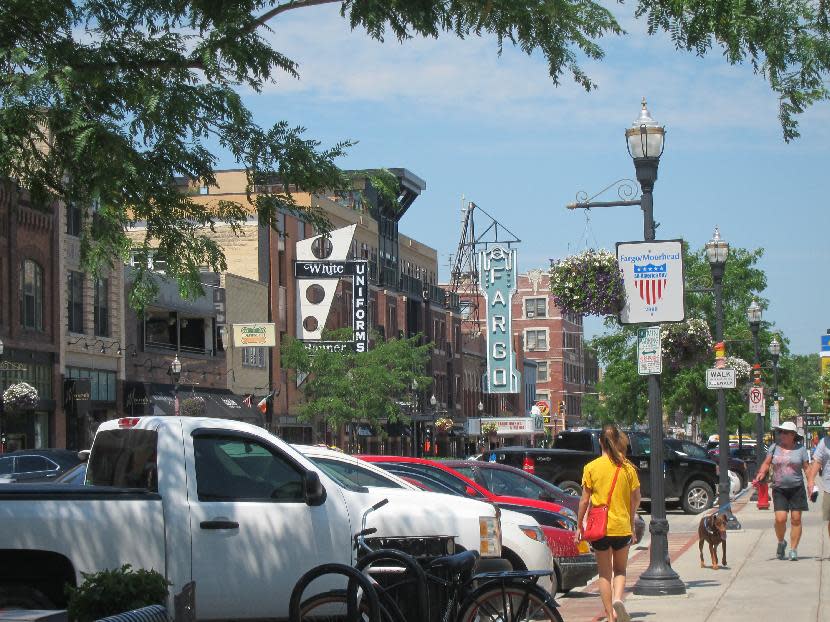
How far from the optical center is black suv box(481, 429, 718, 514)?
30812 millimetres

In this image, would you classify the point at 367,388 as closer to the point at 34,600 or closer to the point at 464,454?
the point at 464,454

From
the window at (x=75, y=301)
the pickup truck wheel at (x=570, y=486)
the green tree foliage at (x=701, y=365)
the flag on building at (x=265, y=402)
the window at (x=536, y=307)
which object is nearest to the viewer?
the pickup truck wheel at (x=570, y=486)

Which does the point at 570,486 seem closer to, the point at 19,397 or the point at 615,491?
the point at 19,397

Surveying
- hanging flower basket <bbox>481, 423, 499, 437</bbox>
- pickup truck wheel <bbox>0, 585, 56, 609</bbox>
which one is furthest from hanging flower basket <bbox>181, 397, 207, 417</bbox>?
hanging flower basket <bbox>481, 423, 499, 437</bbox>

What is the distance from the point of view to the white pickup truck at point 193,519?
934cm

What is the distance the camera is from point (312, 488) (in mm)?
10359

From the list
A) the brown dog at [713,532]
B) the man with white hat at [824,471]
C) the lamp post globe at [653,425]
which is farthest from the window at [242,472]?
the man with white hat at [824,471]

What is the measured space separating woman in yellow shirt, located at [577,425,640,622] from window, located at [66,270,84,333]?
33.6 metres

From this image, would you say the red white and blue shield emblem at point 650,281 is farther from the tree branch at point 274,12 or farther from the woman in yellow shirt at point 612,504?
the tree branch at point 274,12

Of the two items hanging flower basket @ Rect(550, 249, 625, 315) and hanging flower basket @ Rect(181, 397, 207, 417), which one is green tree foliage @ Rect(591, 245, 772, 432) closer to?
hanging flower basket @ Rect(181, 397, 207, 417)

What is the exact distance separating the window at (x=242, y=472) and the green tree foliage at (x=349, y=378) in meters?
47.1

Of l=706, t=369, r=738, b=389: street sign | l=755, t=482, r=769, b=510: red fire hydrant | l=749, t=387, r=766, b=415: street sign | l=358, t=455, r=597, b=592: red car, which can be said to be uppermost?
l=706, t=369, r=738, b=389: street sign

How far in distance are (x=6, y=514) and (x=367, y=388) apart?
49.1 metres

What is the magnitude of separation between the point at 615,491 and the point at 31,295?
32594mm
